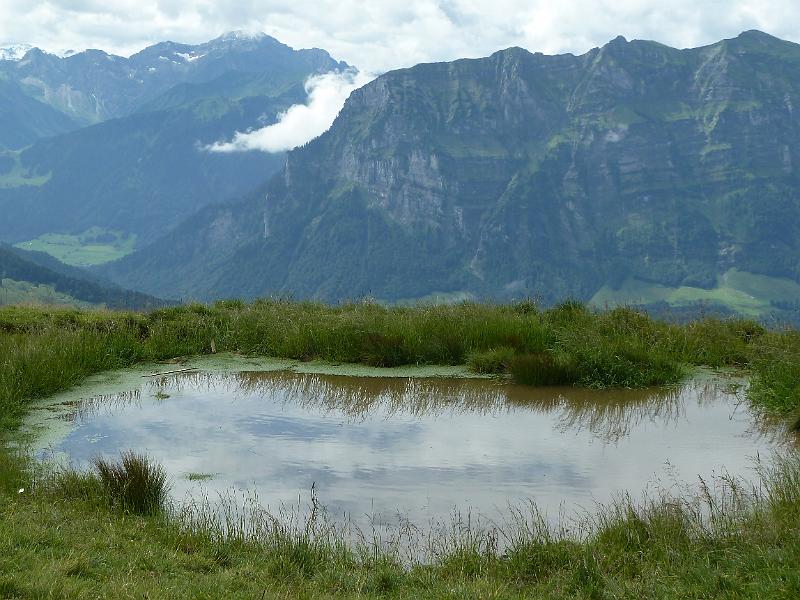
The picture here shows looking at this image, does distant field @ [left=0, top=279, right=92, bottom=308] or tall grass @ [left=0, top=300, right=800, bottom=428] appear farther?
distant field @ [left=0, top=279, right=92, bottom=308]

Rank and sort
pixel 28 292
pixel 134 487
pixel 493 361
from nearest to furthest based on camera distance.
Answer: pixel 134 487
pixel 493 361
pixel 28 292

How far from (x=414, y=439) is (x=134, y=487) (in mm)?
4727

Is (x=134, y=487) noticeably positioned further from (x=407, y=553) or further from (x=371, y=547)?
(x=407, y=553)

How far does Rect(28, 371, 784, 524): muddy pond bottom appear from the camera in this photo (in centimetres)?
1051

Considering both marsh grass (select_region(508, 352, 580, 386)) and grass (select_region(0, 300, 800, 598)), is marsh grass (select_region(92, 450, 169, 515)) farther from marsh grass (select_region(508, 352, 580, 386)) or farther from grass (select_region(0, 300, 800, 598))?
marsh grass (select_region(508, 352, 580, 386))

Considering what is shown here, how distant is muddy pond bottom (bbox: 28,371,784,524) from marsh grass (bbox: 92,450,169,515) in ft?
2.85

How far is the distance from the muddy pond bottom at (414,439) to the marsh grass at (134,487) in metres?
0.87

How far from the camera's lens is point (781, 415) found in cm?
1356

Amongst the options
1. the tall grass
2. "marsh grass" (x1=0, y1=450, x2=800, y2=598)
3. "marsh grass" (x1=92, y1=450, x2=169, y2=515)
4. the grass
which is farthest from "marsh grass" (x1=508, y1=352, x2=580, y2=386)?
"marsh grass" (x1=92, y1=450, x2=169, y2=515)

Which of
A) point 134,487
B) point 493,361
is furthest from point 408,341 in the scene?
point 134,487

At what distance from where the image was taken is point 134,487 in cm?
946

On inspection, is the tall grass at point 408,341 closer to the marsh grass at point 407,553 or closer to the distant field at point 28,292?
the marsh grass at point 407,553

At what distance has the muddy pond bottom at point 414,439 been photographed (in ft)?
34.5

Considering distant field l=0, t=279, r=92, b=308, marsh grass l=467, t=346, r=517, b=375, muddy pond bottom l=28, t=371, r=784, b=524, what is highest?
marsh grass l=467, t=346, r=517, b=375
